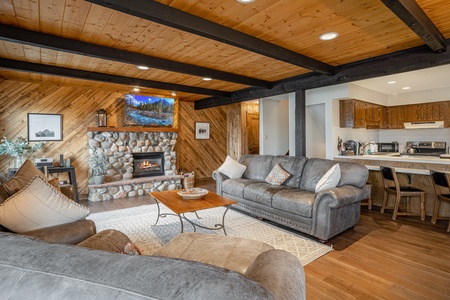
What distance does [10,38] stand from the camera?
250 centimetres

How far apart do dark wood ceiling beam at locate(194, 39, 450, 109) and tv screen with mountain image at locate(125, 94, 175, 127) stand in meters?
2.46

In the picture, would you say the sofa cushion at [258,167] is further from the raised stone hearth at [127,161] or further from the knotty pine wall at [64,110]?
the knotty pine wall at [64,110]

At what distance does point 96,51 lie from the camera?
3010mm

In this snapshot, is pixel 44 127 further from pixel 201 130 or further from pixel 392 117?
pixel 392 117

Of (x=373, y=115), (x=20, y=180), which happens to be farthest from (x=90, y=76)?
(x=373, y=115)

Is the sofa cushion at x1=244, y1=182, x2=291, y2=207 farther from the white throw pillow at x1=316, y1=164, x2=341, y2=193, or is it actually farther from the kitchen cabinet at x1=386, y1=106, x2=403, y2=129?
the kitchen cabinet at x1=386, y1=106, x2=403, y2=129

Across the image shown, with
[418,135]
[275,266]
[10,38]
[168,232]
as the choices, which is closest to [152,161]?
[168,232]

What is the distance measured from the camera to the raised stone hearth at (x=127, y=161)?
17.8 feet

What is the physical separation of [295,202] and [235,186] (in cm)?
136

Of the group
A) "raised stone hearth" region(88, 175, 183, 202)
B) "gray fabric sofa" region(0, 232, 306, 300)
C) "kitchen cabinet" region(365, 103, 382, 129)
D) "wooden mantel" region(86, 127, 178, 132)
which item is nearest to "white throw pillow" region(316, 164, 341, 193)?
"gray fabric sofa" region(0, 232, 306, 300)

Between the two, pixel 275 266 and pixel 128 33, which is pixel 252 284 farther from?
pixel 128 33

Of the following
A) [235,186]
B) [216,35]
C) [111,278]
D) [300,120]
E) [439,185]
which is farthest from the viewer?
[300,120]

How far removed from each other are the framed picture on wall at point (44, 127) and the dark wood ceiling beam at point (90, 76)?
1.64m

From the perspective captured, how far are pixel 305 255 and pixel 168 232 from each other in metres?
1.89
